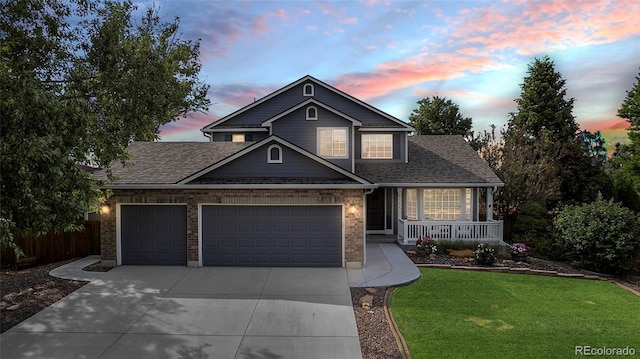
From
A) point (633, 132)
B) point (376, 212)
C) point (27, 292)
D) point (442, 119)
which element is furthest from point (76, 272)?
point (442, 119)

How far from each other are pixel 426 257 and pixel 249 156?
8157 millimetres

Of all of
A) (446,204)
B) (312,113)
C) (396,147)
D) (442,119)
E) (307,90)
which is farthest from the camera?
(442,119)

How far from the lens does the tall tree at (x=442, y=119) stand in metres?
36.3

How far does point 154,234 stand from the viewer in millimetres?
12602

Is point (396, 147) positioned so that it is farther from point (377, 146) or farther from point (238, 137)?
point (238, 137)

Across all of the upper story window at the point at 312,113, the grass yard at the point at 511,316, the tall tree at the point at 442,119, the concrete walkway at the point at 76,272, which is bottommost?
the grass yard at the point at 511,316

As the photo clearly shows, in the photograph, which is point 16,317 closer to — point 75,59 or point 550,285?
point 75,59

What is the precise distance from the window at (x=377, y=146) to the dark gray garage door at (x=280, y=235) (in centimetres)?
722

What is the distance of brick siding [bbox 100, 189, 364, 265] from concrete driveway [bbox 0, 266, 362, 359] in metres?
1.34

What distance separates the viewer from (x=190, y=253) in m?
12.4

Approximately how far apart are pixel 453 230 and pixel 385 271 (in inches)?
223

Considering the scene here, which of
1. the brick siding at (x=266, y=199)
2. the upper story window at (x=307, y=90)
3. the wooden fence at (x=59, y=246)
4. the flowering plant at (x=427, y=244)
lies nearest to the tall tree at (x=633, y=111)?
the flowering plant at (x=427, y=244)

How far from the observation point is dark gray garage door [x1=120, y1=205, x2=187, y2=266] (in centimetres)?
1253

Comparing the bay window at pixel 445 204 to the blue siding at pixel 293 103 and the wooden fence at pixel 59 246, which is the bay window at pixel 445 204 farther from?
the wooden fence at pixel 59 246
